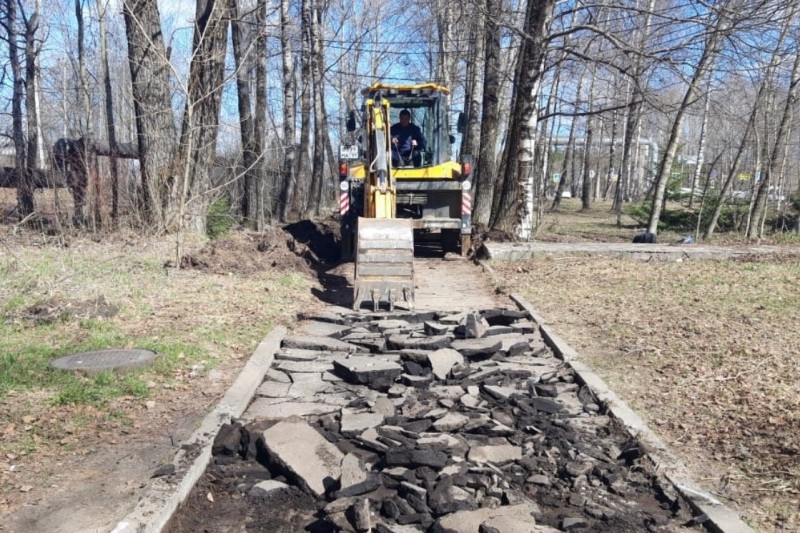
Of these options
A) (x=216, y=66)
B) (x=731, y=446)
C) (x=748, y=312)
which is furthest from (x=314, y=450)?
(x=216, y=66)

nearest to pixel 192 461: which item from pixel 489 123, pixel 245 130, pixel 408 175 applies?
pixel 408 175

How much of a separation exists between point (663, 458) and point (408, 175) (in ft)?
32.6

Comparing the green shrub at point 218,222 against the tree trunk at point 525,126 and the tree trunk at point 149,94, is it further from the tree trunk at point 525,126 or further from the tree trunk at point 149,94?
the tree trunk at point 525,126

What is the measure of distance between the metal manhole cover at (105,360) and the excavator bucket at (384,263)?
3520mm

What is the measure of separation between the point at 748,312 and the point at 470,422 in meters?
5.30

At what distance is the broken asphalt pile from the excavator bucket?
234cm

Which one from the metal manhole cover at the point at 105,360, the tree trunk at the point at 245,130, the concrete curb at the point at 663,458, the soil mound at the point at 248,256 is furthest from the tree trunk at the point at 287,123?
the concrete curb at the point at 663,458

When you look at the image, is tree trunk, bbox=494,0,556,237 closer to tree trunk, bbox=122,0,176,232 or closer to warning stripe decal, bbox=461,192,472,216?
warning stripe decal, bbox=461,192,472,216

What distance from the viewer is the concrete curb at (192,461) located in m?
3.75

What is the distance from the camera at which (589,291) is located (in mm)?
10711

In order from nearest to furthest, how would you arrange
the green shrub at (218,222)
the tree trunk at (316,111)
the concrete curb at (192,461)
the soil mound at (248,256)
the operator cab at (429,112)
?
1. the concrete curb at (192,461)
2. the soil mound at (248,256)
3. the operator cab at (429,112)
4. the green shrub at (218,222)
5. the tree trunk at (316,111)

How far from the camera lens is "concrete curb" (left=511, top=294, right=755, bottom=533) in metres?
3.92

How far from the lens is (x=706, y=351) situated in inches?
283

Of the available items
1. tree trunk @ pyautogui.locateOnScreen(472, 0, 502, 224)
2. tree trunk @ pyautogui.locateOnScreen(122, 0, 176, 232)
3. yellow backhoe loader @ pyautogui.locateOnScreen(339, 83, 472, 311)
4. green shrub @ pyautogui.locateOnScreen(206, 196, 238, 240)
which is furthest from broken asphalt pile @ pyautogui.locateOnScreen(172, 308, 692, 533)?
tree trunk @ pyautogui.locateOnScreen(472, 0, 502, 224)
